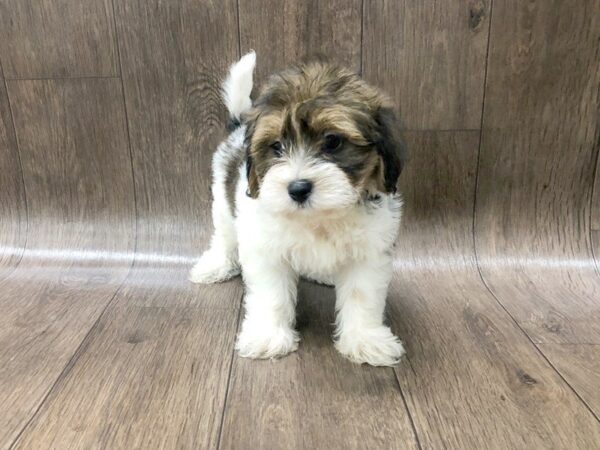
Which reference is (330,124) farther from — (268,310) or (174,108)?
(174,108)

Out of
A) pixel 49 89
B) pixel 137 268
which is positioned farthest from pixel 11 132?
pixel 137 268

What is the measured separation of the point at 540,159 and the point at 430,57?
2.05 ft

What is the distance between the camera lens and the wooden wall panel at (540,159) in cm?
193

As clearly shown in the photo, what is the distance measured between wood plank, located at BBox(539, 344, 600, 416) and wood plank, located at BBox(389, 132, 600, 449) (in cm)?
3

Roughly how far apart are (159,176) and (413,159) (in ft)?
3.64

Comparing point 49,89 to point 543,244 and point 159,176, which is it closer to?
point 159,176

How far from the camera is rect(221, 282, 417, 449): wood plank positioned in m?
1.21

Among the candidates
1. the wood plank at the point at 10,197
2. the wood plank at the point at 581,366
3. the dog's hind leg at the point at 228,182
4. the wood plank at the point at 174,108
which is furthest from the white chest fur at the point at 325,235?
the wood plank at the point at 10,197

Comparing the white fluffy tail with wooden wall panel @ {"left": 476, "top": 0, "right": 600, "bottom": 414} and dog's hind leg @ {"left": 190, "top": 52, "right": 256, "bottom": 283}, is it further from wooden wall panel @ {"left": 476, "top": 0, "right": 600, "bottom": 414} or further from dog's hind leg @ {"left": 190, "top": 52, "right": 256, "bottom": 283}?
wooden wall panel @ {"left": 476, "top": 0, "right": 600, "bottom": 414}

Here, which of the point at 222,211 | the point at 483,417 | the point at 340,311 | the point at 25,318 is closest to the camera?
the point at 483,417

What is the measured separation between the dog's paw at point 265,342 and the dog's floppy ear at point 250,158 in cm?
43

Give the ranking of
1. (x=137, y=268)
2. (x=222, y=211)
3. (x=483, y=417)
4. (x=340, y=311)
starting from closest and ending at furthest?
(x=483, y=417), (x=340, y=311), (x=222, y=211), (x=137, y=268)

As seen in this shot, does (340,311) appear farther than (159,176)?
No

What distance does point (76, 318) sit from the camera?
1772mm
